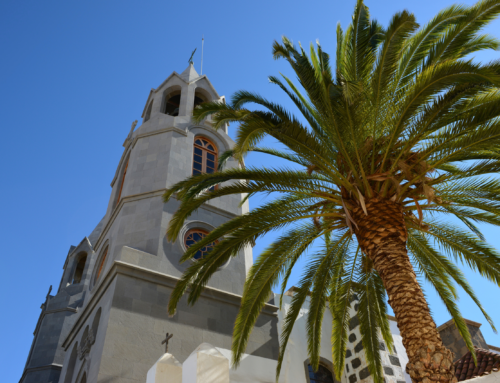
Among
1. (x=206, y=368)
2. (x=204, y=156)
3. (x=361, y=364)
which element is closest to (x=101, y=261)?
(x=204, y=156)

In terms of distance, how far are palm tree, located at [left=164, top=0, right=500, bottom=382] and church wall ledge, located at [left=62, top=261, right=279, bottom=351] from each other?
321 cm

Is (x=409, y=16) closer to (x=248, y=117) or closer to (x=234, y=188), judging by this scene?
(x=248, y=117)

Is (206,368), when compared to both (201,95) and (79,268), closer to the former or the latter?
(201,95)

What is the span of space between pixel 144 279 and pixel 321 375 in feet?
19.8

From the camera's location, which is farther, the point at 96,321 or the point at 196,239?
the point at 196,239

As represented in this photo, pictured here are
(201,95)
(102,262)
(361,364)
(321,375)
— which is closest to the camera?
(361,364)

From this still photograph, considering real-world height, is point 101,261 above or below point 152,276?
above

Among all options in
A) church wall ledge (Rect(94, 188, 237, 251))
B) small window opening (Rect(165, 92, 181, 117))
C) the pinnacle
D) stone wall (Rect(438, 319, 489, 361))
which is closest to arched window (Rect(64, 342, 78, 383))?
church wall ledge (Rect(94, 188, 237, 251))

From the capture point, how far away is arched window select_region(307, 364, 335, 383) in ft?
43.4

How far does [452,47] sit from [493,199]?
2.90m

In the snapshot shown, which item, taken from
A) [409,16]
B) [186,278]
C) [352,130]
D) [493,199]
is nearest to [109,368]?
[186,278]

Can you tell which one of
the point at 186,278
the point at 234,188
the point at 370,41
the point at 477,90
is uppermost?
the point at 370,41

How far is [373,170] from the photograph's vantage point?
27.6 ft

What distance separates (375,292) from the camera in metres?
10.1
